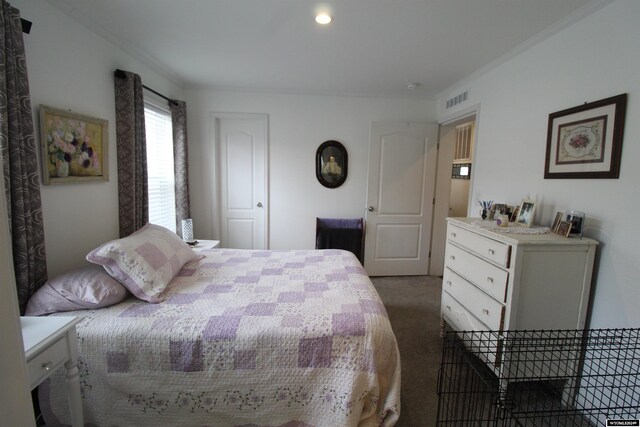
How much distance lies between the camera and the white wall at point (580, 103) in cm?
155

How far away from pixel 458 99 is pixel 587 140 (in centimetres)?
174

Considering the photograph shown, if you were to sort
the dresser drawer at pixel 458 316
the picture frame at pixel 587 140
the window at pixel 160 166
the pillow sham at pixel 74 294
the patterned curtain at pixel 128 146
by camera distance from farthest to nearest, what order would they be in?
the window at pixel 160 166 → the patterned curtain at pixel 128 146 → the dresser drawer at pixel 458 316 → the picture frame at pixel 587 140 → the pillow sham at pixel 74 294

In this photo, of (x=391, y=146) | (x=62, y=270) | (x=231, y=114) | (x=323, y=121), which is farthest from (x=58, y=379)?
(x=391, y=146)

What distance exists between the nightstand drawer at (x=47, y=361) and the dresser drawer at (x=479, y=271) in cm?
224

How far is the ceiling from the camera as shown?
1833mm

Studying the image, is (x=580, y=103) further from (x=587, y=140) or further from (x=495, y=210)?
(x=495, y=210)

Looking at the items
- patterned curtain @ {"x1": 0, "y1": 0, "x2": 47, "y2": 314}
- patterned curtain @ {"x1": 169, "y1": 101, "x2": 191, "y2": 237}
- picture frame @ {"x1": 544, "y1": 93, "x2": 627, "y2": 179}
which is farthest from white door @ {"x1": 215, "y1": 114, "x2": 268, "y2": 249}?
picture frame @ {"x1": 544, "y1": 93, "x2": 627, "y2": 179}

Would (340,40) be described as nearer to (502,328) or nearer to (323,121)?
(323,121)

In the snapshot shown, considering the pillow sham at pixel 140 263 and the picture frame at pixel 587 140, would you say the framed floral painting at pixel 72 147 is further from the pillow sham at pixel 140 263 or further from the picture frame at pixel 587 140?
the picture frame at pixel 587 140

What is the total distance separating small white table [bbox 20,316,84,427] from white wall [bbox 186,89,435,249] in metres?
2.59

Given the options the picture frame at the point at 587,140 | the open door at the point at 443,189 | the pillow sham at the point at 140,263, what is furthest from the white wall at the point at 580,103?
the pillow sham at the point at 140,263

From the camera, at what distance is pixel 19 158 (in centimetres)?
147

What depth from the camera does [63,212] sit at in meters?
1.89

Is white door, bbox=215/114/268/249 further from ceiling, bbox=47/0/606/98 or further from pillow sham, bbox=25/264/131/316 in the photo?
pillow sham, bbox=25/264/131/316
